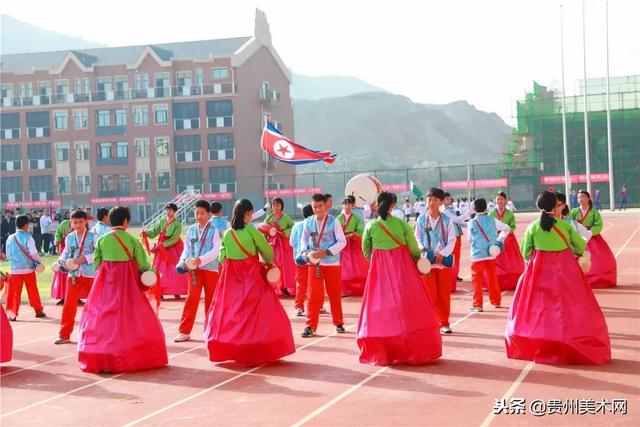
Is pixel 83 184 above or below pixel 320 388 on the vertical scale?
above

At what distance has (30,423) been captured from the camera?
758 centimetres

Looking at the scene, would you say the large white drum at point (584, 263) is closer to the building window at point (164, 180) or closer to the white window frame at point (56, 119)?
the building window at point (164, 180)

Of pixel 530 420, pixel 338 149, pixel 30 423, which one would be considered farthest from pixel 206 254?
pixel 338 149

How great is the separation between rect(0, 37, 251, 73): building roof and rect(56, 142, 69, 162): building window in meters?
5.82

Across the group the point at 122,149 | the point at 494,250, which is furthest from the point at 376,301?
the point at 122,149

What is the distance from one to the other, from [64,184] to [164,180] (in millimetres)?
7731

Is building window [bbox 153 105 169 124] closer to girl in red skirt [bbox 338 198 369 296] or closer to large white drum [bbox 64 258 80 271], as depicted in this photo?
girl in red skirt [bbox 338 198 369 296]

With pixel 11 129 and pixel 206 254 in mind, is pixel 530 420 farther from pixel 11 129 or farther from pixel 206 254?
pixel 11 129

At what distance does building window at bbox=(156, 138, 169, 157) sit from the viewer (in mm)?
64500

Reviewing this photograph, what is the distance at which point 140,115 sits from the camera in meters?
64.8

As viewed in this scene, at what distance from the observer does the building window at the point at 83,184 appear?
65.9 metres

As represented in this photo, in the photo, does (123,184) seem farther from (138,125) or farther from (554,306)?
(554,306)

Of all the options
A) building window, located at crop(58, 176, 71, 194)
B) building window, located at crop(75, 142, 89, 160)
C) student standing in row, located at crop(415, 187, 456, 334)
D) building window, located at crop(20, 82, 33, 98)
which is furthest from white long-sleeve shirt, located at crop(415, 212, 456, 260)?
building window, located at crop(20, 82, 33, 98)

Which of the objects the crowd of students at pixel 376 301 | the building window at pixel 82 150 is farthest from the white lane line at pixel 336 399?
the building window at pixel 82 150
